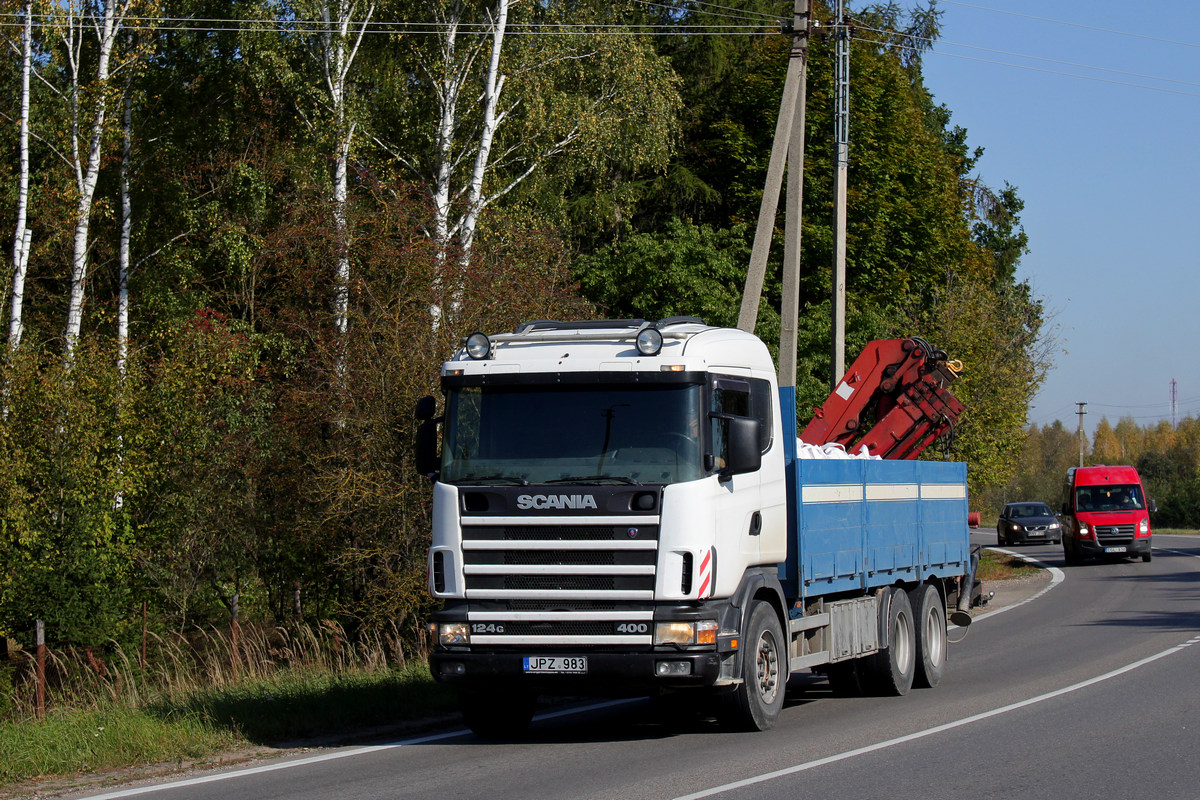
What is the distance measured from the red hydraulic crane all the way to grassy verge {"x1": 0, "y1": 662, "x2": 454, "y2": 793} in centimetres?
683

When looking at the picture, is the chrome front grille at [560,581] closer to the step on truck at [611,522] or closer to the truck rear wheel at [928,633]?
the step on truck at [611,522]

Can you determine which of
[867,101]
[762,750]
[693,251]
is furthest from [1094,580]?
[762,750]

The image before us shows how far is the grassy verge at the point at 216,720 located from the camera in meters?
9.16

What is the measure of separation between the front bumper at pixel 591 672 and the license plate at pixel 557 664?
29 mm

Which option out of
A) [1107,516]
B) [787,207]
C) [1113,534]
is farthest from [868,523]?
[1113,534]

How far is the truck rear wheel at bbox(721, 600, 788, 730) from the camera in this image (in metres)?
9.73

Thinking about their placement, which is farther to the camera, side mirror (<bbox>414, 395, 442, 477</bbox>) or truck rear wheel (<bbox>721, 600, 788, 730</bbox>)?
side mirror (<bbox>414, 395, 442, 477</bbox>)

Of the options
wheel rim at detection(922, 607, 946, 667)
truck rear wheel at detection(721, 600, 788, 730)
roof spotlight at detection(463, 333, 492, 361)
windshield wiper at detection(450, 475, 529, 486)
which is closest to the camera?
windshield wiper at detection(450, 475, 529, 486)

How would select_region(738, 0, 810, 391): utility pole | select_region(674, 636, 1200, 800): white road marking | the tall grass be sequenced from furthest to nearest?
select_region(738, 0, 810, 391): utility pole, the tall grass, select_region(674, 636, 1200, 800): white road marking

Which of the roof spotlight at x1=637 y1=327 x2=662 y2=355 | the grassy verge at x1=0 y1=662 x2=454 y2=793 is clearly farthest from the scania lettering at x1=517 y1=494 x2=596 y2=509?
the grassy verge at x1=0 y1=662 x2=454 y2=793

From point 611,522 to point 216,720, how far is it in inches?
142

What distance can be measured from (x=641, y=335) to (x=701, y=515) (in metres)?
1.39

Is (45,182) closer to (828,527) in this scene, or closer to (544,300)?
(544,300)

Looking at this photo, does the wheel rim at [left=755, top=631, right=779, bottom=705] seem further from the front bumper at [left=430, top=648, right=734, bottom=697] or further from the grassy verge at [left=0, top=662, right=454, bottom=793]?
the grassy verge at [left=0, top=662, right=454, bottom=793]
